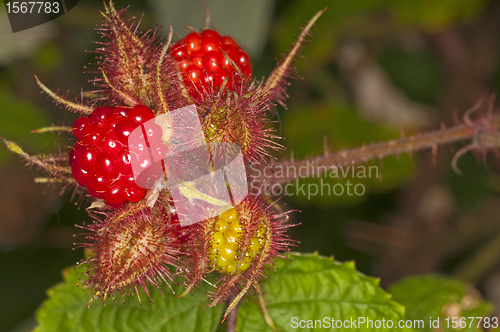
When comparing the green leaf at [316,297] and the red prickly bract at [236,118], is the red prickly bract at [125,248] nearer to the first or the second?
the red prickly bract at [236,118]

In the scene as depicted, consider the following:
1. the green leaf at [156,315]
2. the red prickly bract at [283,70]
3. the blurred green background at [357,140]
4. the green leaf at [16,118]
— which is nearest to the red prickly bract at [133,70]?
the red prickly bract at [283,70]

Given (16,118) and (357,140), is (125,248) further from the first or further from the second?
(357,140)

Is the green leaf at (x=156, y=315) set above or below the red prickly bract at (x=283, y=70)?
below

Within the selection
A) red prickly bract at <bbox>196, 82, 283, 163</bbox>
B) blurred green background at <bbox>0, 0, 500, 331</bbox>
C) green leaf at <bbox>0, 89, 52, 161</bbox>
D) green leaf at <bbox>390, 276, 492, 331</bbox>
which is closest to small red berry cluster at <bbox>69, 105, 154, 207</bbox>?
red prickly bract at <bbox>196, 82, 283, 163</bbox>

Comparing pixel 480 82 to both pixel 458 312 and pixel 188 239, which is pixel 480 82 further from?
pixel 188 239

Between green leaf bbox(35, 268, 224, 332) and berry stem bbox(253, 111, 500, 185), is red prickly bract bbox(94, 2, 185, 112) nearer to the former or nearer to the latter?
berry stem bbox(253, 111, 500, 185)

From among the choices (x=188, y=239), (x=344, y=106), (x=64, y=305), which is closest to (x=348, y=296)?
(x=188, y=239)
